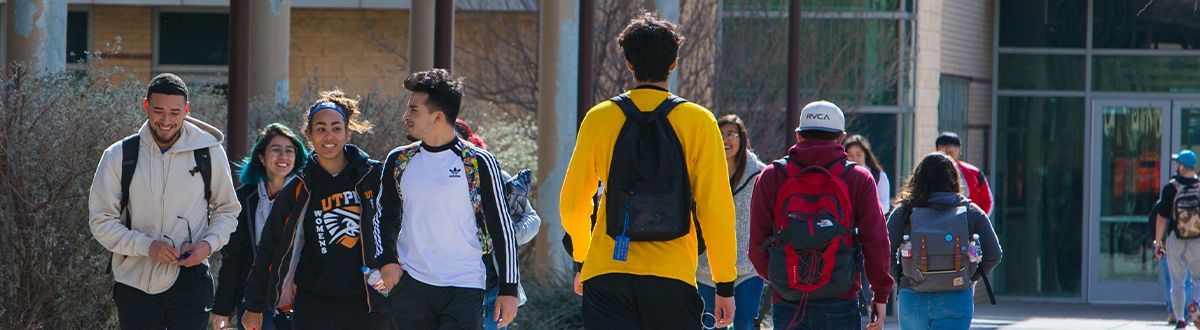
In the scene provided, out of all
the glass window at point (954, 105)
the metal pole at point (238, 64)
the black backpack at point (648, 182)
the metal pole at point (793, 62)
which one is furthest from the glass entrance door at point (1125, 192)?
the black backpack at point (648, 182)

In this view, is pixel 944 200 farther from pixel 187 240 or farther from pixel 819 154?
pixel 187 240

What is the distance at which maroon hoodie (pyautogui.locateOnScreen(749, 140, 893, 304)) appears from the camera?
6.82 m

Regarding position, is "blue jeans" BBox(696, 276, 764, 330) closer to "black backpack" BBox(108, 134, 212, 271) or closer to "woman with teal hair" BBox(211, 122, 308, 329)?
"woman with teal hair" BBox(211, 122, 308, 329)

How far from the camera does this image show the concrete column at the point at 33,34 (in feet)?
35.6

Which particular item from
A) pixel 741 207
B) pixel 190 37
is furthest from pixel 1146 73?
pixel 741 207

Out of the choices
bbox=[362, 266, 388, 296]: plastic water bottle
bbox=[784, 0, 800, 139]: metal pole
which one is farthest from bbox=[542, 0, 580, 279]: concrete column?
bbox=[362, 266, 388, 296]: plastic water bottle

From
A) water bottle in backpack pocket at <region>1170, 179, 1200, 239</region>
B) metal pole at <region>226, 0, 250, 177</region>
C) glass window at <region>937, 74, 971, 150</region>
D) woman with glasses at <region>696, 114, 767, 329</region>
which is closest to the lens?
woman with glasses at <region>696, 114, 767, 329</region>

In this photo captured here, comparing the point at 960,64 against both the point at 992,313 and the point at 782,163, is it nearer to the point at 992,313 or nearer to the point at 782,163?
the point at 992,313

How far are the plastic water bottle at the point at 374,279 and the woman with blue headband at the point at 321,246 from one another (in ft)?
0.29

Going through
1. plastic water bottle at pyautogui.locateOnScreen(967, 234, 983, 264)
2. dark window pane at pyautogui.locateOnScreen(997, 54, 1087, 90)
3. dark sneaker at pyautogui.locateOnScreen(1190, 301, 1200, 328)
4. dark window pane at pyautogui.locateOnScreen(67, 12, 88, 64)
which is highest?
dark window pane at pyautogui.locateOnScreen(67, 12, 88, 64)

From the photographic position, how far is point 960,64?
68.4ft

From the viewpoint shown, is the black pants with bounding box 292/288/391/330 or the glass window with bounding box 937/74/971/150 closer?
the black pants with bounding box 292/288/391/330

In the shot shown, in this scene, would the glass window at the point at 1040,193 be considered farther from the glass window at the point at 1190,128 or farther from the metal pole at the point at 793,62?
the metal pole at the point at 793,62

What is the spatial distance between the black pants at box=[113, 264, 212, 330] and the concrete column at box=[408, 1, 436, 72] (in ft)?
27.3
